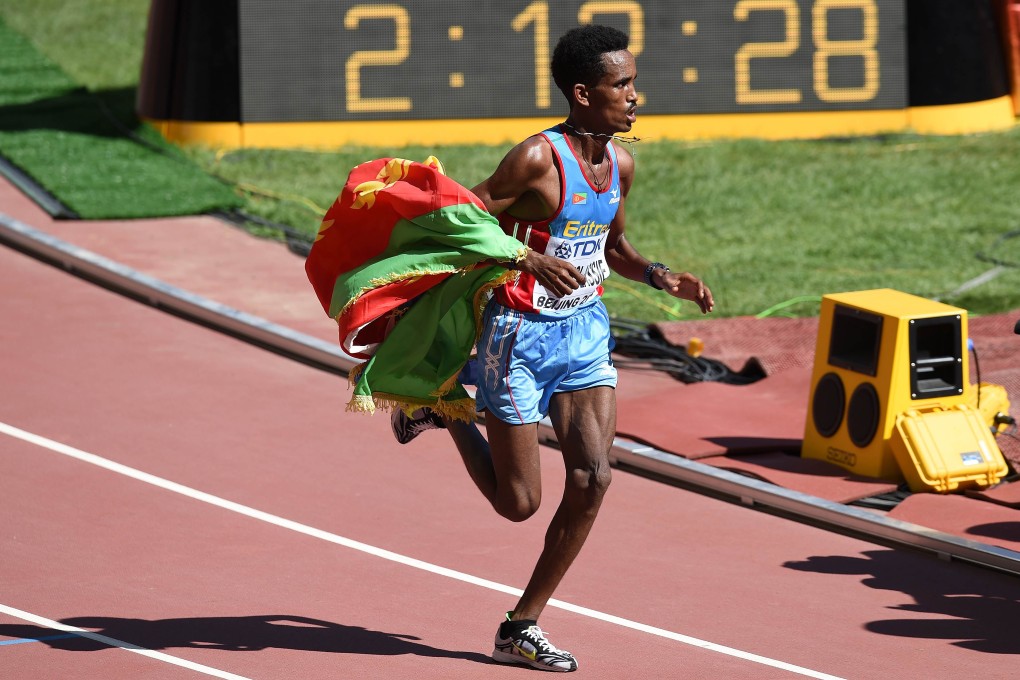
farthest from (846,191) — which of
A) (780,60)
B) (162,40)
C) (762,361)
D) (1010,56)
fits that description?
(162,40)

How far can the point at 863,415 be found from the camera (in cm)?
950

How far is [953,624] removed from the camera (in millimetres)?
7270

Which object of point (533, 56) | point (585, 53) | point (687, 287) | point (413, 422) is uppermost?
point (533, 56)

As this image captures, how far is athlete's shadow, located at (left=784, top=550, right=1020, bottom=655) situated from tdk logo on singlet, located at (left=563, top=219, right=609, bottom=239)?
2.32 m

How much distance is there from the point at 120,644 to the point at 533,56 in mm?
12314

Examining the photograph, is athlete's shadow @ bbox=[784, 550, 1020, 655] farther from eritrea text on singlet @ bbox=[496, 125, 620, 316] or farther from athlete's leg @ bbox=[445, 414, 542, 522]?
eritrea text on singlet @ bbox=[496, 125, 620, 316]

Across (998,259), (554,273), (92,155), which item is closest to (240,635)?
(554,273)

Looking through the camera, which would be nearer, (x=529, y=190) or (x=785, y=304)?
(x=529, y=190)

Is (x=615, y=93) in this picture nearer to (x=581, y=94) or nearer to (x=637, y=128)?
(x=581, y=94)

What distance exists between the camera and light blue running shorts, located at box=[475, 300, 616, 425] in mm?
6234

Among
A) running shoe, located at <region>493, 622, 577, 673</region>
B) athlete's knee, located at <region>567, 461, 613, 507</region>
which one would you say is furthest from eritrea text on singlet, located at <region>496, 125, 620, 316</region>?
running shoe, located at <region>493, 622, 577, 673</region>

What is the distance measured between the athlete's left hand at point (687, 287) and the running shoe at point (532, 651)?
4.95ft

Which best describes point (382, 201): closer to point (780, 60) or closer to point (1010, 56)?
point (780, 60)

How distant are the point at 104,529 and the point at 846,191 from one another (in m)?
10.9
